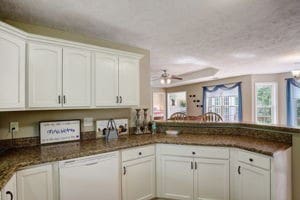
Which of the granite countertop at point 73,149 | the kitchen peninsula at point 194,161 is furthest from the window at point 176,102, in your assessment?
the granite countertop at point 73,149

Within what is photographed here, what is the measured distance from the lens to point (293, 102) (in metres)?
6.13

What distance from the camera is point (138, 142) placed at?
2676 mm

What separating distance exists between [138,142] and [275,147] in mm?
1564

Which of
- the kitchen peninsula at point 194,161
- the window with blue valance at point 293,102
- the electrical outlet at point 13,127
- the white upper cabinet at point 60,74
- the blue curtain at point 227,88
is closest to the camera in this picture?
the white upper cabinet at point 60,74

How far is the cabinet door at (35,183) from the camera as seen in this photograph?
179 cm

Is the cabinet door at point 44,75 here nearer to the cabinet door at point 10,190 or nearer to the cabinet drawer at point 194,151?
the cabinet door at point 10,190

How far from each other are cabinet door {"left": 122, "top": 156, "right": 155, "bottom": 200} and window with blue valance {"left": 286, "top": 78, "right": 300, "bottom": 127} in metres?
5.30

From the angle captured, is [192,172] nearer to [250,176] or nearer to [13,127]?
[250,176]

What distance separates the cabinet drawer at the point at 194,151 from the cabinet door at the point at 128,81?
0.80 meters

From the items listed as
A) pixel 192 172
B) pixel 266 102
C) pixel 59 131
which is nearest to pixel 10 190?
pixel 59 131

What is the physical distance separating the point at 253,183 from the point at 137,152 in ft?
4.42

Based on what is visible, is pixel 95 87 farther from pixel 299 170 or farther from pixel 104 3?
pixel 299 170

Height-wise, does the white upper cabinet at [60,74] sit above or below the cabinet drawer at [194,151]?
above

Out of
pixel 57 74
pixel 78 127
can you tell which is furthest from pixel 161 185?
pixel 57 74
